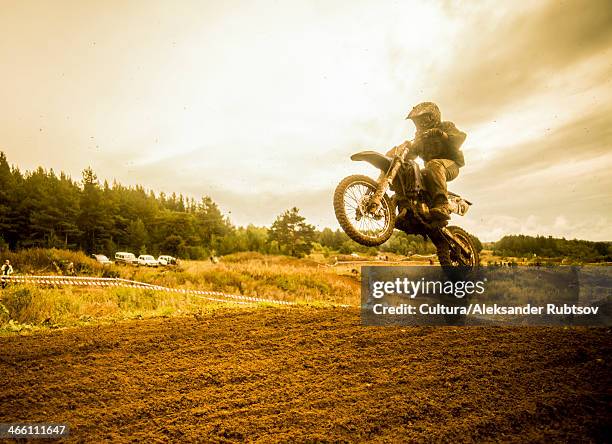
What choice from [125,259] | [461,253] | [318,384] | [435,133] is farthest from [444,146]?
[125,259]

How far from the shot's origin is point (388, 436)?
8.04 ft

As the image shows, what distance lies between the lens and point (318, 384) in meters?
3.31

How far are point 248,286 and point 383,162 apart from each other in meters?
15.4

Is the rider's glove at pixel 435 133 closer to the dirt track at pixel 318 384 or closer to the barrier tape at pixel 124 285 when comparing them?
the dirt track at pixel 318 384

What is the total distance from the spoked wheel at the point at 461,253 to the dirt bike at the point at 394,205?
0.07 ft

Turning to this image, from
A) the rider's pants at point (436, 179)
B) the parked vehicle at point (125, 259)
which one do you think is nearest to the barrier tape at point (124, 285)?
the rider's pants at point (436, 179)

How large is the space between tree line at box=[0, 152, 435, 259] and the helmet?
3927 centimetres

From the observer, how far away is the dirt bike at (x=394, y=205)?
574 cm

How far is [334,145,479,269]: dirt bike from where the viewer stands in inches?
226

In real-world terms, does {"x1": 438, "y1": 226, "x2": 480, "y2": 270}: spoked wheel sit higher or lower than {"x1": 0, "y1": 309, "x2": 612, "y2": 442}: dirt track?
higher

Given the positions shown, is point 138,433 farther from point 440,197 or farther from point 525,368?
point 440,197

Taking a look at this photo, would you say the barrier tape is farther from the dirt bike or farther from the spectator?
the dirt bike

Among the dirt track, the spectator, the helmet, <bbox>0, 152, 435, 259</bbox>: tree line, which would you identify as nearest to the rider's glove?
the helmet

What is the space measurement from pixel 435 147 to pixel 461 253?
8.51ft
